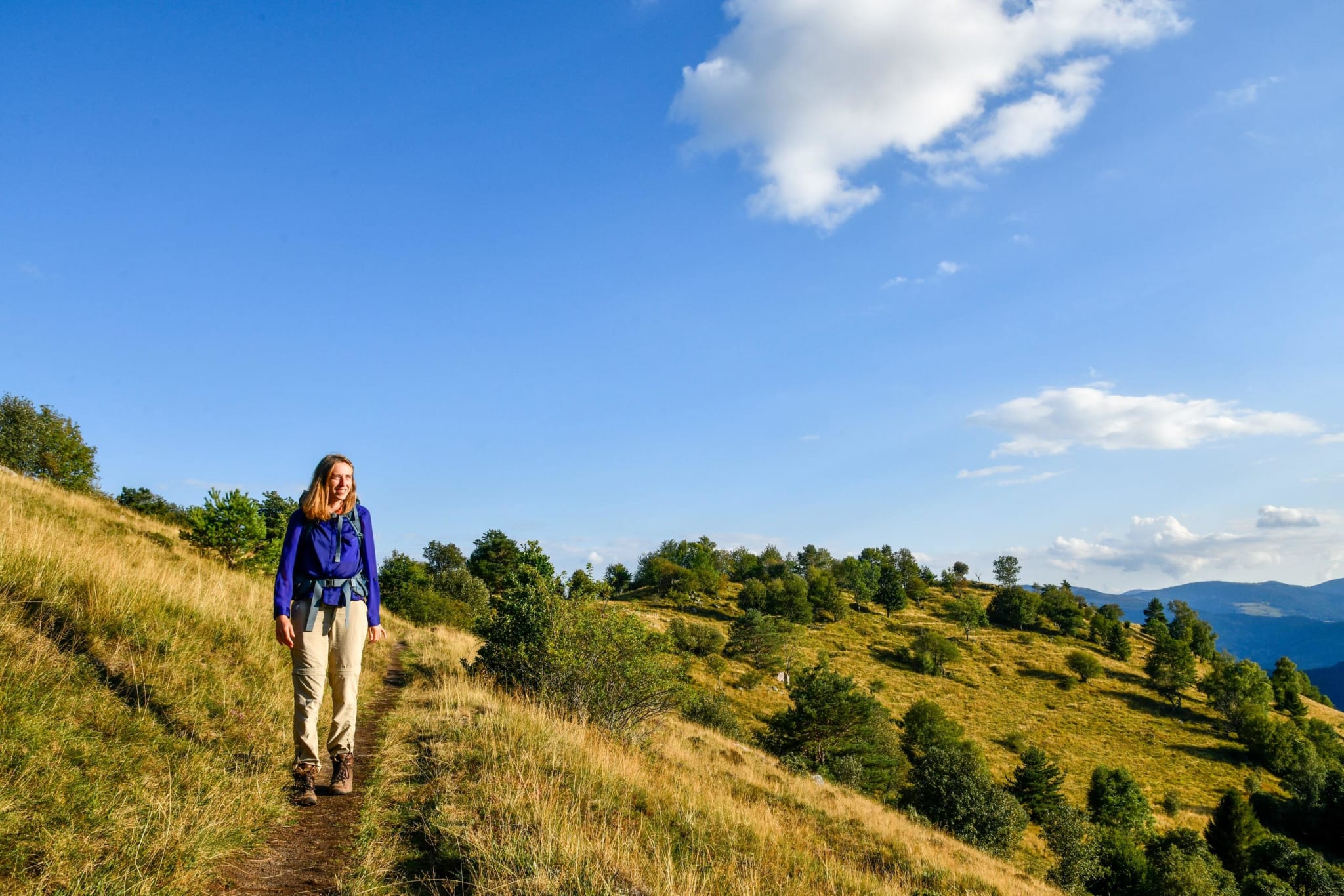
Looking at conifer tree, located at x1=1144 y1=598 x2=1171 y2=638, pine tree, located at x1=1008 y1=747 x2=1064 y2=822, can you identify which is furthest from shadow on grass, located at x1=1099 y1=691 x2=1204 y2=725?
pine tree, located at x1=1008 y1=747 x2=1064 y2=822

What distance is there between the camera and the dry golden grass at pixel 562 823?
3889 mm

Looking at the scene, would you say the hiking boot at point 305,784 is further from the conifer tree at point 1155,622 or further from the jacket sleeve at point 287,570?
the conifer tree at point 1155,622

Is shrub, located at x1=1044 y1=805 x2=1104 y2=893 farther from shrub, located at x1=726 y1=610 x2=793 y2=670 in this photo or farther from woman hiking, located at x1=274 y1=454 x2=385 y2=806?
woman hiking, located at x1=274 y1=454 x2=385 y2=806

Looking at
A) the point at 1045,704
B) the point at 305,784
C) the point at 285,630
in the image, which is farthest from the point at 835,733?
the point at 285,630

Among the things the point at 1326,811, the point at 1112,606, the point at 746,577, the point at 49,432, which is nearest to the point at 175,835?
the point at 49,432

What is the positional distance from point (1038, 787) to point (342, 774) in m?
60.6

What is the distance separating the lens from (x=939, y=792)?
140ft

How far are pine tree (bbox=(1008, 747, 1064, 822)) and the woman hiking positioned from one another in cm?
5834

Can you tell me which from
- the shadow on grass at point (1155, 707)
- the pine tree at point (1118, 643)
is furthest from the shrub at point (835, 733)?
the pine tree at point (1118, 643)

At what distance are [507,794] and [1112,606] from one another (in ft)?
483

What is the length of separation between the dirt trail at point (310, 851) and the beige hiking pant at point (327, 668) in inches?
16.3

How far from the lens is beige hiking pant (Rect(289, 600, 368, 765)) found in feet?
16.0

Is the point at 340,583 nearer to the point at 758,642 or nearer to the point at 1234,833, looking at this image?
the point at 1234,833

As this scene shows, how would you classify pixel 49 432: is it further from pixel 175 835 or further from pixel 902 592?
pixel 902 592
